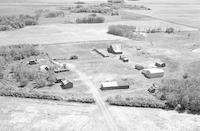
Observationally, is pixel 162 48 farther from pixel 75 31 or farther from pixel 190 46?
pixel 75 31

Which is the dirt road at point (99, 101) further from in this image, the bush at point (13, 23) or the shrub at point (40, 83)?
the bush at point (13, 23)

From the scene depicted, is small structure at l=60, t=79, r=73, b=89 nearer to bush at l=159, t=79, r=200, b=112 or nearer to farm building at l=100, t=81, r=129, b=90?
farm building at l=100, t=81, r=129, b=90

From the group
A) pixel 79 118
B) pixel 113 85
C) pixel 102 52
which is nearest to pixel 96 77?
pixel 113 85

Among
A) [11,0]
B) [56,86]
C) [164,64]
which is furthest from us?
[11,0]

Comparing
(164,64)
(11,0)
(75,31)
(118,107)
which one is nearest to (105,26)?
(75,31)

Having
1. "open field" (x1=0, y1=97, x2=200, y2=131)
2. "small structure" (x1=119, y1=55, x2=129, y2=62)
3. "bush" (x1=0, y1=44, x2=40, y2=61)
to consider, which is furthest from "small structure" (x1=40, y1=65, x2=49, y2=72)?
"small structure" (x1=119, y1=55, x2=129, y2=62)

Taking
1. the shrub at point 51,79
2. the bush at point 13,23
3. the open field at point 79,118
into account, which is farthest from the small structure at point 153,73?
the bush at point 13,23

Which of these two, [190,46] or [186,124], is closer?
[186,124]
